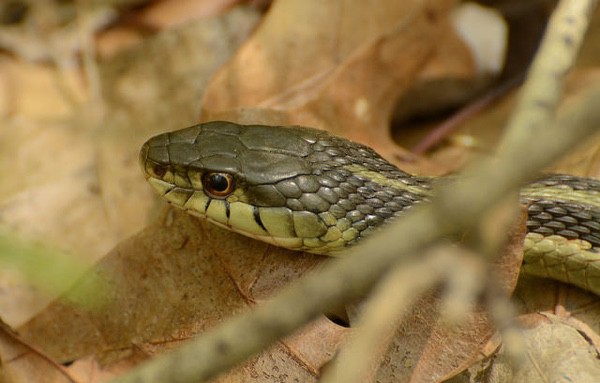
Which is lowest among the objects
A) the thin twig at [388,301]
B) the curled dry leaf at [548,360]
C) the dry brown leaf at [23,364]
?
the dry brown leaf at [23,364]

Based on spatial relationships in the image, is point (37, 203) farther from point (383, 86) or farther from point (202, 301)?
→ point (383, 86)

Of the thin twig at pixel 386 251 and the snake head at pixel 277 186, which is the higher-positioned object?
the thin twig at pixel 386 251

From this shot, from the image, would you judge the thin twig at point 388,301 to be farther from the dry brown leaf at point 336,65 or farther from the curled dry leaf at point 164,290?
the dry brown leaf at point 336,65

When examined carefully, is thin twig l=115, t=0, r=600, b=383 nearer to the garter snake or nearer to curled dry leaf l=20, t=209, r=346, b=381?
curled dry leaf l=20, t=209, r=346, b=381

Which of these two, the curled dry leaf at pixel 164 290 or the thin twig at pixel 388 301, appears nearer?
the thin twig at pixel 388 301

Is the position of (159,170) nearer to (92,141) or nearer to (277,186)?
(277,186)

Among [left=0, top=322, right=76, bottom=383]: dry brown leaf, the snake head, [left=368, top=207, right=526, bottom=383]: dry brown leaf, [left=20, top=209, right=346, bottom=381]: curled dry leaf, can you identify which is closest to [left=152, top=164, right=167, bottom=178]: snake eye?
the snake head

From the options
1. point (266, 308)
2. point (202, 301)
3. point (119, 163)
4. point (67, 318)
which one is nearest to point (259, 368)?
point (202, 301)

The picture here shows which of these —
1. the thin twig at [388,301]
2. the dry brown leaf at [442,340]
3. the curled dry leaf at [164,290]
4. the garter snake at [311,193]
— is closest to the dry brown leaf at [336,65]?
the garter snake at [311,193]
